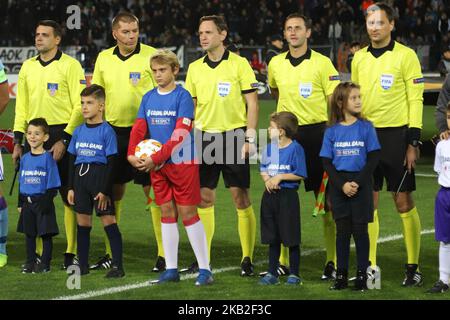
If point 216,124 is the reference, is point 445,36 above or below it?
above

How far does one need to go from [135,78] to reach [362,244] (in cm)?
262

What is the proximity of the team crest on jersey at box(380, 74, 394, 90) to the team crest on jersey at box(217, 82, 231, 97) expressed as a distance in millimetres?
1388

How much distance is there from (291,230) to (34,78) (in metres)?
2.78

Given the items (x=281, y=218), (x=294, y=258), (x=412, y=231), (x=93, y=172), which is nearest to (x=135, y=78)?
(x=93, y=172)

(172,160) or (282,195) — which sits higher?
(172,160)

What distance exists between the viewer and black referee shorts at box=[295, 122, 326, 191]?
970cm

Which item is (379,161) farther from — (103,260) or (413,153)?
(103,260)

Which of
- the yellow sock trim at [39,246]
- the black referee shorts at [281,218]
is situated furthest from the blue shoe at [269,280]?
the yellow sock trim at [39,246]

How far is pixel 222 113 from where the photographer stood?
984 cm

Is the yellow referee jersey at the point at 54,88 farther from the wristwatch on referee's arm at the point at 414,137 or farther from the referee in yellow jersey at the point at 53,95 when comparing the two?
the wristwatch on referee's arm at the point at 414,137

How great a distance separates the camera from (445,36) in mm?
31422

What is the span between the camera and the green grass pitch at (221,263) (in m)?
8.72

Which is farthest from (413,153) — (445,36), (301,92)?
(445,36)

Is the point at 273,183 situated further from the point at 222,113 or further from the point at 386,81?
the point at 386,81
